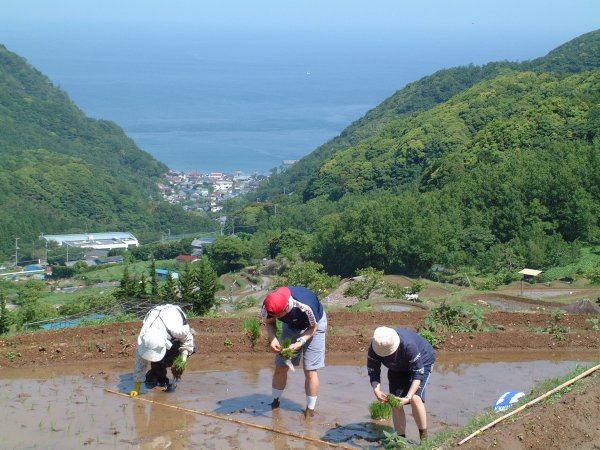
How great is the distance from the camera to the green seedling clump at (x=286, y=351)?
952cm

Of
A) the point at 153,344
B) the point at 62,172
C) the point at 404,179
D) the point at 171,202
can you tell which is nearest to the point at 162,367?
Result: the point at 153,344

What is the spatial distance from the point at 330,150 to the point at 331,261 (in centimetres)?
5967

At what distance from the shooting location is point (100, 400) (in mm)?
10469

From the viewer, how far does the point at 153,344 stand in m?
10.0

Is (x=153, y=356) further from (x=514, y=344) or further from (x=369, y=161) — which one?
(x=369, y=161)

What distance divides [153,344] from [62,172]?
8456 cm

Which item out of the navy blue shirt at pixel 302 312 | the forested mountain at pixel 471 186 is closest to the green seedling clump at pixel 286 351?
the navy blue shirt at pixel 302 312

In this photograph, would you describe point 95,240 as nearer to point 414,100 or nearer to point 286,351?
point 414,100

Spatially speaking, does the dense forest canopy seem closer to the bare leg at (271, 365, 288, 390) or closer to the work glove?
the bare leg at (271, 365, 288, 390)

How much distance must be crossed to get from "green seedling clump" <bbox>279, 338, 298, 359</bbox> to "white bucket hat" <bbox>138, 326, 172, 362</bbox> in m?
1.29

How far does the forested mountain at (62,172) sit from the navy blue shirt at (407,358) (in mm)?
68925

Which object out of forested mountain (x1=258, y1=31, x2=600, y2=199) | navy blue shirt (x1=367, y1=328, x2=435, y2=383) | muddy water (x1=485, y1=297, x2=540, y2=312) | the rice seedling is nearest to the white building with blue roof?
forested mountain (x1=258, y1=31, x2=600, y2=199)

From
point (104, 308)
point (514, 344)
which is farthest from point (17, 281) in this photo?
point (514, 344)

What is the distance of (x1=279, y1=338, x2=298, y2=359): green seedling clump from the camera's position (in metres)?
9.52
